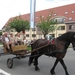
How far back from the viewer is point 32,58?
29.0 feet

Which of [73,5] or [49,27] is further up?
[73,5]

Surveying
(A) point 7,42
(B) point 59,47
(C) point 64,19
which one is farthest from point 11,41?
(C) point 64,19

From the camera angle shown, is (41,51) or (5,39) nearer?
(41,51)

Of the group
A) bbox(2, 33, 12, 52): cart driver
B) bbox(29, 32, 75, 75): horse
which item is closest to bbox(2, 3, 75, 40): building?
bbox(2, 33, 12, 52): cart driver

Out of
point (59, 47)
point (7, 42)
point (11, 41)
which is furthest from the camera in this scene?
point (11, 41)

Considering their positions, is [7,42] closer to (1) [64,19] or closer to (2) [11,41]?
(2) [11,41]

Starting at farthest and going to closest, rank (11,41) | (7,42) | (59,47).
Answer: (11,41) < (7,42) < (59,47)

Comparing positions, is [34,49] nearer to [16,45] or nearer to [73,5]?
[16,45]

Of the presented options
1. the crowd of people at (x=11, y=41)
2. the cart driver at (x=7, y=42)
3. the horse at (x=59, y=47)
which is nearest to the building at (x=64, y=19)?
the crowd of people at (x=11, y=41)

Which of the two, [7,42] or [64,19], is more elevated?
[64,19]

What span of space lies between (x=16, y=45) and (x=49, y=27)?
3685 cm

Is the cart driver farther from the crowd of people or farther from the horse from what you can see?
the horse

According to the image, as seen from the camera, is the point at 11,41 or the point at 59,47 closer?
the point at 59,47

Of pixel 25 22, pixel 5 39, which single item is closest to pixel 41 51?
pixel 5 39
